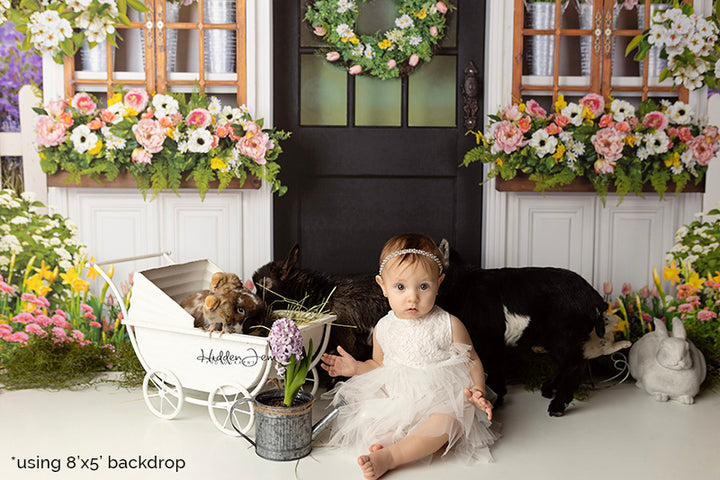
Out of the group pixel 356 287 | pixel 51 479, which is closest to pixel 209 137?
pixel 356 287

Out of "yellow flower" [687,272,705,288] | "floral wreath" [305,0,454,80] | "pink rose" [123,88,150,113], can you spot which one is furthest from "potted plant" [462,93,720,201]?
"pink rose" [123,88,150,113]

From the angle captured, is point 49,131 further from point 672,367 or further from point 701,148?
point 701,148

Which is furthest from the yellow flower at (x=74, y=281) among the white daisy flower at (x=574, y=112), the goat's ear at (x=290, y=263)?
the white daisy flower at (x=574, y=112)

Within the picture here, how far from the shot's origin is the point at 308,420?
247cm

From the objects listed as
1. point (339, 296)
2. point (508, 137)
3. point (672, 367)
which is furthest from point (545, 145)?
point (339, 296)

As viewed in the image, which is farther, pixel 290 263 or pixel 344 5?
pixel 344 5

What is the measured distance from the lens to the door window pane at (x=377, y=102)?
383cm

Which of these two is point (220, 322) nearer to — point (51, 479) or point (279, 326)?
point (279, 326)

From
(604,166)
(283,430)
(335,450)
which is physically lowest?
(335,450)

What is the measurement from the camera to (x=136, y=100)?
138 inches

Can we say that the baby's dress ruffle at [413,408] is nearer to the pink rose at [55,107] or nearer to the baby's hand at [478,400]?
the baby's hand at [478,400]

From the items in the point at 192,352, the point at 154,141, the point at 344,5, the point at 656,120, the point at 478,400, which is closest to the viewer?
the point at 478,400

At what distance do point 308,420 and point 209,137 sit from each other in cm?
165

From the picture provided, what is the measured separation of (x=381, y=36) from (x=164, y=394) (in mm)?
2174
